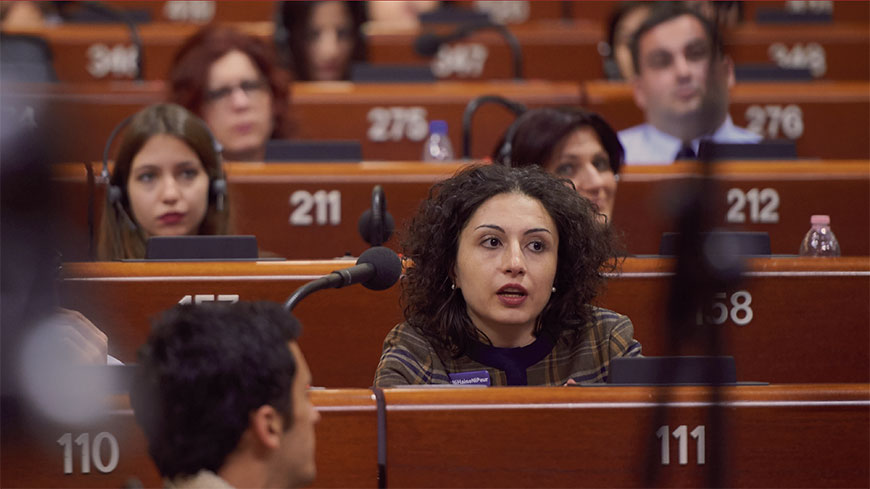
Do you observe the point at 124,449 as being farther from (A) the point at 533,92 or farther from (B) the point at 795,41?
(B) the point at 795,41

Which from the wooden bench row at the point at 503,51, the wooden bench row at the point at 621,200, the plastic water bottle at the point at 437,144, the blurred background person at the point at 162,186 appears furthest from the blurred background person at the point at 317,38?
the blurred background person at the point at 162,186

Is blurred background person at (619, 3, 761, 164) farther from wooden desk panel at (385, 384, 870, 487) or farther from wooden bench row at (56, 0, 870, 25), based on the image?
wooden desk panel at (385, 384, 870, 487)

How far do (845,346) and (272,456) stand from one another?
6.00ft

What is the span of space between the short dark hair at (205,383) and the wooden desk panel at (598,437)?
487 millimetres

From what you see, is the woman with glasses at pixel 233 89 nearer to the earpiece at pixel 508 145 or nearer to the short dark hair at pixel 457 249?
the earpiece at pixel 508 145

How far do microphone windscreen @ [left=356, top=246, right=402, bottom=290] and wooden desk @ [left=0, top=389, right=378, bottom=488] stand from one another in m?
0.22

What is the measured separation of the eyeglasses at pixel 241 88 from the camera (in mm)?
4180

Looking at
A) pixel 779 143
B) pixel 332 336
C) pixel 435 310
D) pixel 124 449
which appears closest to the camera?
pixel 124 449

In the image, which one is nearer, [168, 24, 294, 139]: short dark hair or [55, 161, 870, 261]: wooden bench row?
[55, 161, 870, 261]: wooden bench row

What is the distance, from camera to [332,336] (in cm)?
284

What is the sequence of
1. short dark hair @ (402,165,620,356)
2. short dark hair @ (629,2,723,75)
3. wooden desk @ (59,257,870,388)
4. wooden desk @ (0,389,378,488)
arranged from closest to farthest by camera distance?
wooden desk @ (0,389,378,488), short dark hair @ (402,165,620,356), wooden desk @ (59,257,870,388), short dark hair @ (629,2,723,75)

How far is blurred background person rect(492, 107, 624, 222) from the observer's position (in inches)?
131

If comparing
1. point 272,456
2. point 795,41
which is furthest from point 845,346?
point 795,41

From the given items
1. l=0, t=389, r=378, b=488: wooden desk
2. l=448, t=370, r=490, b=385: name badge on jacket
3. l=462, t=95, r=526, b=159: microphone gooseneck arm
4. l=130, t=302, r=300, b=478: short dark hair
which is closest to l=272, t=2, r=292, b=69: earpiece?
l=462, t=95, r=526, b=159: microphone gooseneck arm
